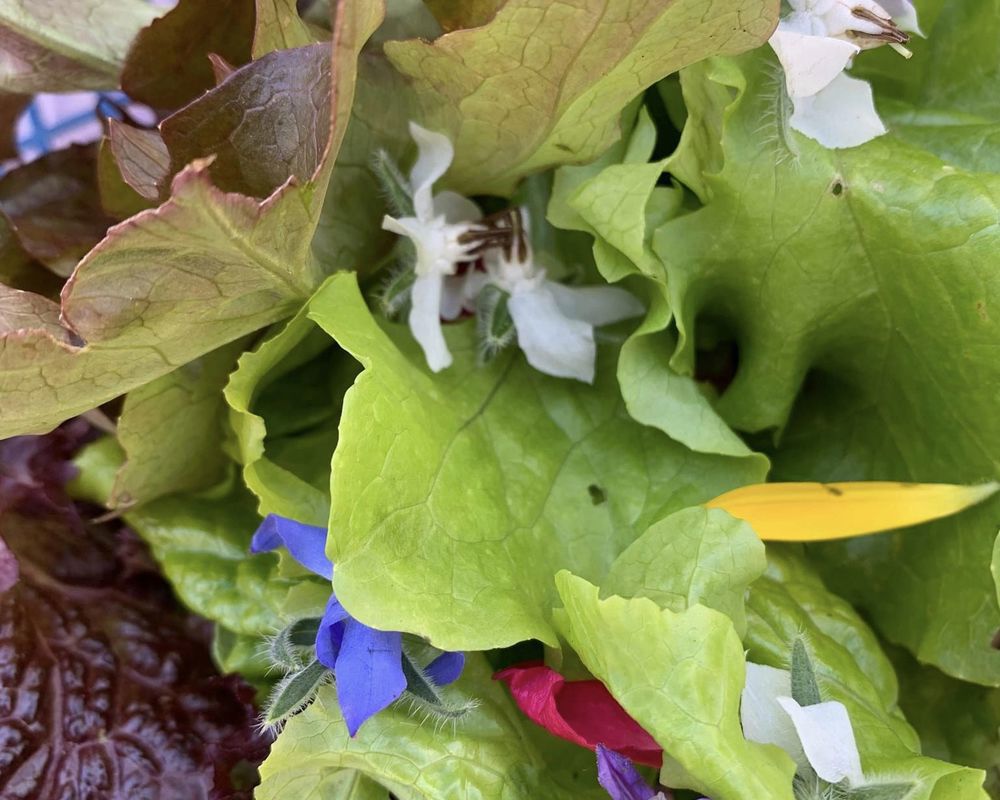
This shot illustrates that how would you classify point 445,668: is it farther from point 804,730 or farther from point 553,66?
point 553,66

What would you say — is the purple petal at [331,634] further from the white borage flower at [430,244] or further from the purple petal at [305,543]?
the white borage flower at [430,244]

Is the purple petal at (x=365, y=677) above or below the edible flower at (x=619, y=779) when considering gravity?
above

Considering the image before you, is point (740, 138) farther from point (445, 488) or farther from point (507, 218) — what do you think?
point (445, 488)

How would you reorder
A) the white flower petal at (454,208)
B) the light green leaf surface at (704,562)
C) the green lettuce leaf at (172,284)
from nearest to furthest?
the green lettuce leaf at (172,284)
the light green leaf surface at (704,562)
the white flower petal at (454,208)

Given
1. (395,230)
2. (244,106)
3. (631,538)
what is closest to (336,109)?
(244,106)

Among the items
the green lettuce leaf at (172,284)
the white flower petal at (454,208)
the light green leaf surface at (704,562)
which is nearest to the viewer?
the green lettuce leaf at (172,284)

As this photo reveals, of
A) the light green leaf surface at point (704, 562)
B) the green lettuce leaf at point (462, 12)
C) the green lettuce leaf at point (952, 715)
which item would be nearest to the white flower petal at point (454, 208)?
the green lettuce leaf at point (462, 12)

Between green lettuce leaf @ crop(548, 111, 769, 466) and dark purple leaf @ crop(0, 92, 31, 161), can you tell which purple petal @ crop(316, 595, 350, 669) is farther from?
dark purple leaf @ crop(0, 92, 31, 161)

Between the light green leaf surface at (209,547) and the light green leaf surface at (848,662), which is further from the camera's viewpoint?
the light green leaf surface at (209,547)
